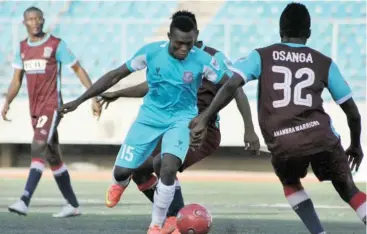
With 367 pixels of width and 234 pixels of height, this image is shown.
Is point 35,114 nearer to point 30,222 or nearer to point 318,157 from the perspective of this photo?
point 30,222

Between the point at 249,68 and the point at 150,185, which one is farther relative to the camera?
the point at 150,185

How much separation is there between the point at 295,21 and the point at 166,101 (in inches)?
65.4

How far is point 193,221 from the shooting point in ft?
28.8

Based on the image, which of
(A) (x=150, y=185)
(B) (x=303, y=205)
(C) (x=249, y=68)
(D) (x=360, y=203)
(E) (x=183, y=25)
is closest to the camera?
(C) (x=249, y=68)

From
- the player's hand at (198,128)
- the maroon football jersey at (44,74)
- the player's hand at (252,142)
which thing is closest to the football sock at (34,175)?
the maroon football jersey at (44,74)

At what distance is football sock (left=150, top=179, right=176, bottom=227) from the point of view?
8.63 metres

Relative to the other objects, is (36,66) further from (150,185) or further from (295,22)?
(295,22)

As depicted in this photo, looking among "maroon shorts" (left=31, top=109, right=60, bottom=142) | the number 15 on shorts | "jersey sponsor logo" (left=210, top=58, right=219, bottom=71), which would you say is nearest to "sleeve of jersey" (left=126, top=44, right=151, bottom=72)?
"jersey sponsor logo" (left=210, top=58, right=219, bottom=71)

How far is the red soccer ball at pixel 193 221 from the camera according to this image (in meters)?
8.77

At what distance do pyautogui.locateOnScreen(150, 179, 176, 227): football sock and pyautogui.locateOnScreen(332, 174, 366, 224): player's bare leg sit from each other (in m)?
1.44

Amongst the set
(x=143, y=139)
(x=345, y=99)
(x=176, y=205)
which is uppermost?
(x=345, y=99)

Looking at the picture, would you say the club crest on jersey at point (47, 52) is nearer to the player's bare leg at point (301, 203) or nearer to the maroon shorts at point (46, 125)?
the maroon shorts at point (46, 125)

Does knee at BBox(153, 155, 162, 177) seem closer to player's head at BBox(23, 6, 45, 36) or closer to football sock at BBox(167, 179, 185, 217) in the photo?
football sock at BBox(167, 179, 185, 217)

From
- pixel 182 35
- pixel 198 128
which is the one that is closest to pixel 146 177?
pixel 182 35
